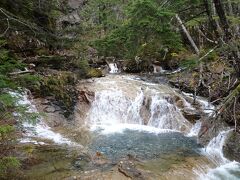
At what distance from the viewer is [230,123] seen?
31.3 feet

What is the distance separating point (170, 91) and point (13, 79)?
832 centimetres

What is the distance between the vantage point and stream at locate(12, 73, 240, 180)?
682 cm

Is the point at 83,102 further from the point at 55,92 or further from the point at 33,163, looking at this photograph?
the point at 33,163

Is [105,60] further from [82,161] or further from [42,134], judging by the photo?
[82,161]

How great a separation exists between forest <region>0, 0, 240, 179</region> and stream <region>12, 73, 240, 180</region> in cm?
26

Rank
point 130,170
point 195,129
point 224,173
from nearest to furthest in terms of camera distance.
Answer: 1. point 130,170
2. point 224,173
3. point 195,129

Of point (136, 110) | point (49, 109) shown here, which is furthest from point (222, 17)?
point (49, 109)

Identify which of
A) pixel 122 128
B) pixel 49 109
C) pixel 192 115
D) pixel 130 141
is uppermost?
pixel 49 109

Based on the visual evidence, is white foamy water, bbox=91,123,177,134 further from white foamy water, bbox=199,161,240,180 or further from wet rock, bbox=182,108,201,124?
white foamy water, bbox=199,161,240,180

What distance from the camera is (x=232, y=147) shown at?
346 inches

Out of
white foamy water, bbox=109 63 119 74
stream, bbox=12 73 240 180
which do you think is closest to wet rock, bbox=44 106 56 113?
stream, bbox=12 73 240 180

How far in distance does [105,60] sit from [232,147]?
1377cm

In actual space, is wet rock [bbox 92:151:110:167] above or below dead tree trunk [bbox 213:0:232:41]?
below

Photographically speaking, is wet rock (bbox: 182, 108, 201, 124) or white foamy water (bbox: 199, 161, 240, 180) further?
wet rock (bbox: 182, 108, 201, 124)
